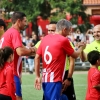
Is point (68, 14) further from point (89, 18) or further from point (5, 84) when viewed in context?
point (5, 84)

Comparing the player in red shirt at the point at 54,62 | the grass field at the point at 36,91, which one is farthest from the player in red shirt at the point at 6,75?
the grass field at the point at 36,91

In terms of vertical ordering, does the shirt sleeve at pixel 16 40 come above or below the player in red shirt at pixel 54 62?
above

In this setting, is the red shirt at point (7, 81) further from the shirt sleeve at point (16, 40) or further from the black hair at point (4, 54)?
the shirt sleeve at point (16, 40)

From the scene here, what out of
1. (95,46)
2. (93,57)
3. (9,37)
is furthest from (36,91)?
(93,57)

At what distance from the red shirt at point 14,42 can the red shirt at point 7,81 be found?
72 cm

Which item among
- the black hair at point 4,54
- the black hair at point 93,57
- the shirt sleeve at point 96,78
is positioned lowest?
the shirt sleeve at point 96,78

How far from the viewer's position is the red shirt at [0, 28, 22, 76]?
10.1 m

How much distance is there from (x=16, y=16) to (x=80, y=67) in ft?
55.8

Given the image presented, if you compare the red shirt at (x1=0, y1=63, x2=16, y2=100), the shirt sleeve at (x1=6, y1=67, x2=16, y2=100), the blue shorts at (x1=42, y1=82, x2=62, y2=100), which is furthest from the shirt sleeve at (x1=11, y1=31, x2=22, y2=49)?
the blue shorts at (x1=42, y1=82, x2=62, y2=100)

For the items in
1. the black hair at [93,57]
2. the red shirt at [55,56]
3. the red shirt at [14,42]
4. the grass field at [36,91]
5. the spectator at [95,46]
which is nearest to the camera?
the red shirt at [55,56]

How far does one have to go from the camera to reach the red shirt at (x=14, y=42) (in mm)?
10094

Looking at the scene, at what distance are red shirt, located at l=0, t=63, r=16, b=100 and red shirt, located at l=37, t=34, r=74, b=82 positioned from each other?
643 millimetres

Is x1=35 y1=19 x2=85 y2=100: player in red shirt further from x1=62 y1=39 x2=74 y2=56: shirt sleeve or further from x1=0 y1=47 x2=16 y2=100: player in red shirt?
x1=0 y1=47 x2=16 y2=100: player in red shirt

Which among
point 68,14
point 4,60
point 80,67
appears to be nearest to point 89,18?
point 68,14
